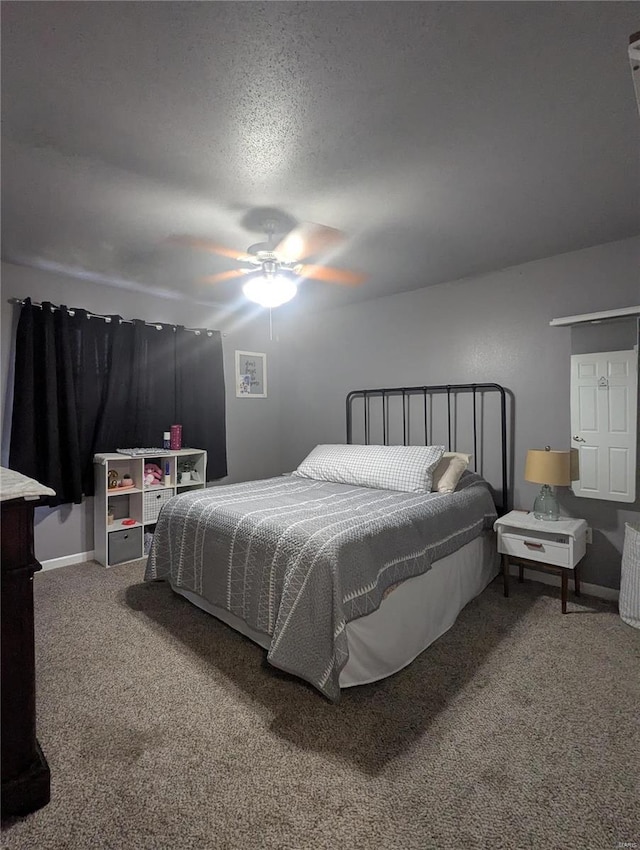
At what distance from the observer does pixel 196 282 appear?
3.55 meters

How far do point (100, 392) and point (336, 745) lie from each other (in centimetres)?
315

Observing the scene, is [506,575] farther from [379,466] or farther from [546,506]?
[379,466]

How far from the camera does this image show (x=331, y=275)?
3.38 meters

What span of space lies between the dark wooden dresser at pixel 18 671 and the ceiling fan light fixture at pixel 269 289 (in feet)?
5.85

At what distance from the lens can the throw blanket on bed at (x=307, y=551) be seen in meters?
1.77

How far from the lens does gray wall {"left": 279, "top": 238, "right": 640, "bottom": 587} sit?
284 centimetres

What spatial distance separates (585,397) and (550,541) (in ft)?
3.29

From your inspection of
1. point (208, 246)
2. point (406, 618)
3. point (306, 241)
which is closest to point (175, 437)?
point (208, 246)

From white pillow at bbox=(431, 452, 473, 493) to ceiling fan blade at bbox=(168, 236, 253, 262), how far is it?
207cm

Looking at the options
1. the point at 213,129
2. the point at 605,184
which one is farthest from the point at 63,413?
the point at 605,184

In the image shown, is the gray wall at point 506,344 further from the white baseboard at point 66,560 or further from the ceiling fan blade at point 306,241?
the white baseboard at point 66,560

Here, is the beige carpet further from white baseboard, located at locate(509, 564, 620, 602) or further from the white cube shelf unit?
the white cube shelf unit

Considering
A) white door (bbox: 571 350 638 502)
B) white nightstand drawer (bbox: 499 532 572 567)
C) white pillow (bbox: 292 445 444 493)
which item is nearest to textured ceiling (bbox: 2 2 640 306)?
white door (bbox: 571 350 638 502)

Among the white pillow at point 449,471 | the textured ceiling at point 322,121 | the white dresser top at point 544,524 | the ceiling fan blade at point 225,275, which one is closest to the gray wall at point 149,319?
the textured ceiling at point 322,121
